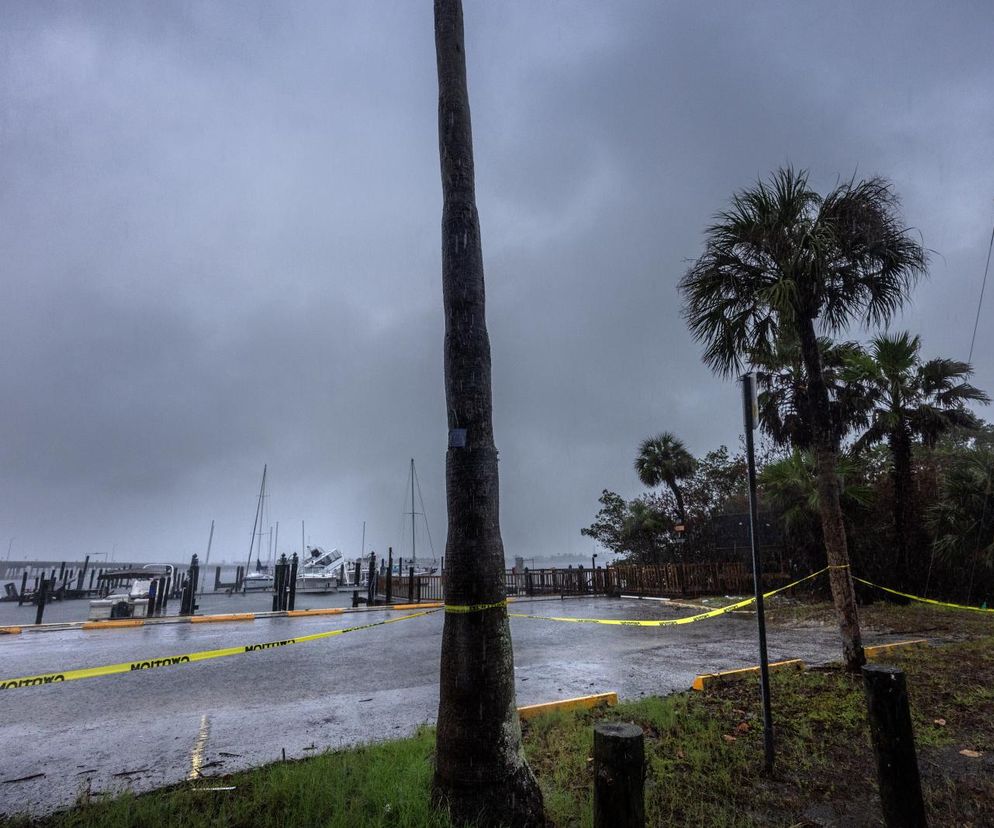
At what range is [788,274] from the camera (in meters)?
7.84

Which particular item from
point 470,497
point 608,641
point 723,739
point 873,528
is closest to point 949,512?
point 873,528

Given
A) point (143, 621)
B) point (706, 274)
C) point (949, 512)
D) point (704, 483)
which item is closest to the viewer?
point (706, 274)

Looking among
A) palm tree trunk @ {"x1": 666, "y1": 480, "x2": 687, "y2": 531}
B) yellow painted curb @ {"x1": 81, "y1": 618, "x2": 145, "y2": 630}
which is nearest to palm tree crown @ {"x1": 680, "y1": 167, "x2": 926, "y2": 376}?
yellow painted curb @ {"x1": 81, "y1": 618, "x2": 145, "y2": 630}

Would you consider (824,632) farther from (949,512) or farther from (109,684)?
(109,684)

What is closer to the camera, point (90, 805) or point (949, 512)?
point (90, 805)

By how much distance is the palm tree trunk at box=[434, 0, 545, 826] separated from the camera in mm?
3172

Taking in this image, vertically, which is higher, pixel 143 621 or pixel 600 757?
pixel 600 757

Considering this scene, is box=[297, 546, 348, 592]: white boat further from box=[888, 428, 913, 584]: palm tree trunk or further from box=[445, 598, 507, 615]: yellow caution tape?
box=[445, 598, 507, 615]: yellow caution tape

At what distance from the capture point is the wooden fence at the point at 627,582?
21.0 metres

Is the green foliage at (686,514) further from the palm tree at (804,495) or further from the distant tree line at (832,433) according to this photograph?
the palm tree at (804,495)

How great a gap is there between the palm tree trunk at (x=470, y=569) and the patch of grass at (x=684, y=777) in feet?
1.00

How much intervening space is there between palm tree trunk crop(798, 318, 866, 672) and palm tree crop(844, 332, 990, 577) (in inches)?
349

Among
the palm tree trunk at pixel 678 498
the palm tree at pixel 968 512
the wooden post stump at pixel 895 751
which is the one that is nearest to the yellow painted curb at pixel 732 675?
the wooden post stump at pixel 895 751

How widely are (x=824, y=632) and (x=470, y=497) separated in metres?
11.0
